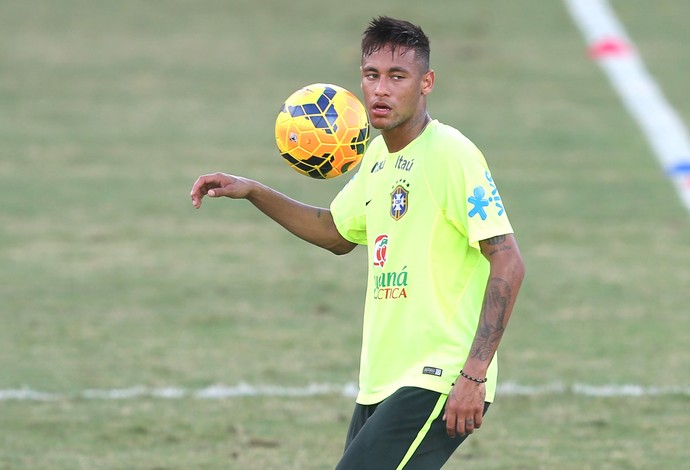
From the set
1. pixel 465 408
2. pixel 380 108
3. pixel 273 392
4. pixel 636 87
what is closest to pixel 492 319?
pixel 465 408

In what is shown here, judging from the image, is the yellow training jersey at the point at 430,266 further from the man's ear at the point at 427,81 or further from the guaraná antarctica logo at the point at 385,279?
the man's ear at the point at 427,81

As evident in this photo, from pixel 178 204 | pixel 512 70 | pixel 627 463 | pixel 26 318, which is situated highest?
pixel 512 70

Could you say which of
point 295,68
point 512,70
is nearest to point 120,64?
point 295,68

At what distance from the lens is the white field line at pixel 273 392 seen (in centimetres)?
943

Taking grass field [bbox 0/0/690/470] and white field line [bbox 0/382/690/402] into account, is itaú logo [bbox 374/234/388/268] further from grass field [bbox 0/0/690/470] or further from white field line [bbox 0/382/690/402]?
white field line [bbox 0/382/690/402]

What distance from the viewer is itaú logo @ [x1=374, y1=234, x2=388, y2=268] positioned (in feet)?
18.1

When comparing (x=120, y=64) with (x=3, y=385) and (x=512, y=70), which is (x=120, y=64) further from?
(x=3, y=385)

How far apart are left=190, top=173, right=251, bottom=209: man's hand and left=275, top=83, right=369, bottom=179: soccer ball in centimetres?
39

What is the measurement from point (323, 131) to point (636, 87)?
1610 centimetres

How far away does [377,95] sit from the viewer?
Answer: 5410mm

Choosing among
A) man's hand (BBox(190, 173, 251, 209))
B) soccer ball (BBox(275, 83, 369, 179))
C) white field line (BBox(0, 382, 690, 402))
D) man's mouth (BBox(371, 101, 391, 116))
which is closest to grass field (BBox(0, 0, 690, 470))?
white field line (BBox(0, 382, 690, 402))

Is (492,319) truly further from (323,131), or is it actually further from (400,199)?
(323,131)

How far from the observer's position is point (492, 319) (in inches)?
204

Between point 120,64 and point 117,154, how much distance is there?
4.71 m
